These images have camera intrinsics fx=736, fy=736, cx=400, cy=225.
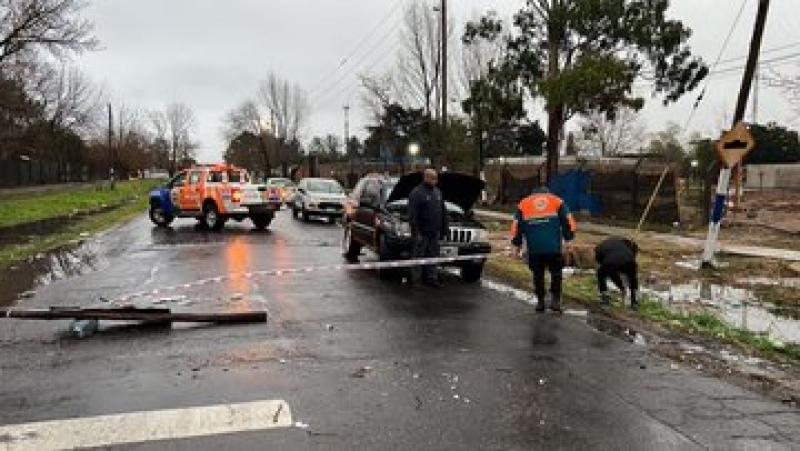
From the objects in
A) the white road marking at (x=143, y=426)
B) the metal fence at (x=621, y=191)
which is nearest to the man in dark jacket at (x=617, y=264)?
the white road marking at (x=143, y=426)

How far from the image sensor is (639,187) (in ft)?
78.1

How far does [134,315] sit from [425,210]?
4.60m

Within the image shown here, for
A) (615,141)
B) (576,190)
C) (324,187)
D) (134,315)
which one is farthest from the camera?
(615,141)

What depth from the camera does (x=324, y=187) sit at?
2812cm

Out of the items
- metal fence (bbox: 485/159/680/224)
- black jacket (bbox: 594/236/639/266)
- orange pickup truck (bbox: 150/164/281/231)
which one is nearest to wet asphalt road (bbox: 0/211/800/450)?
black jacket (bbox: 594/236/639/266)

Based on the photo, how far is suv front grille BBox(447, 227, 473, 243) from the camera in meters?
12.0

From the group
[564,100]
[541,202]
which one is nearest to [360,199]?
[541,202]

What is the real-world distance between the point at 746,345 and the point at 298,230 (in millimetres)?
16493

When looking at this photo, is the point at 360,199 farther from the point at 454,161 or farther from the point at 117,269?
the point at 454,161

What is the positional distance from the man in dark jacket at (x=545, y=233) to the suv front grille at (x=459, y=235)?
258 cm

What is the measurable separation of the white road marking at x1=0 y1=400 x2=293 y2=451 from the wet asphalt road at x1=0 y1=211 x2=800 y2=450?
123 millimetres

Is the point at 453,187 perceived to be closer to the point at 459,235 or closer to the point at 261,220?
the point at 459,235

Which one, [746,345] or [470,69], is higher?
[470,69]

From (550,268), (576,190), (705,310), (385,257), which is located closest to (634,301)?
(705,310)
